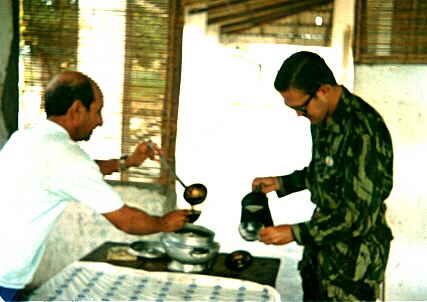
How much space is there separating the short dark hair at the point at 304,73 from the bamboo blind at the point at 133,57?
1.81 metres

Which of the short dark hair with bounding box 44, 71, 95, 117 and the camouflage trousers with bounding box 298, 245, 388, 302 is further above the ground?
the short dark hair with bounding box 44, 71, 95, 117

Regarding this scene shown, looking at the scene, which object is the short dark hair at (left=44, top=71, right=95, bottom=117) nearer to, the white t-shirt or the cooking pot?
the white t-shirt

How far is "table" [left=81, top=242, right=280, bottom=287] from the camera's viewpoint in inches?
125

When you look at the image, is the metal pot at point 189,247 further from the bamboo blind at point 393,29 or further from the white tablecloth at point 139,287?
the bamboo blind at point 393,29

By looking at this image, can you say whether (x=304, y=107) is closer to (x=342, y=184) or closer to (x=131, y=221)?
(x=342, y=184)

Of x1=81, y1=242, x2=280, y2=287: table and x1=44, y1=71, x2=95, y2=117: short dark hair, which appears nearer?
x1=44, y1=71, x2=95, y2=117: short dark hair

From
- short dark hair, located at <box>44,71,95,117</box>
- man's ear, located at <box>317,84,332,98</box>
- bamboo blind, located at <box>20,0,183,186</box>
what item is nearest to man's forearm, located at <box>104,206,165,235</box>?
short dark hair, located at <box>44,71,95,117</box>

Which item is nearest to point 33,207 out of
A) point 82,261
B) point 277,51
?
point 82,261

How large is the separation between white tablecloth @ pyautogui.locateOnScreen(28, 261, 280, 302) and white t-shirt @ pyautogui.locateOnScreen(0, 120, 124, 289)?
0.70ft

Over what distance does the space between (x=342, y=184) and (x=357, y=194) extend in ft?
0.38

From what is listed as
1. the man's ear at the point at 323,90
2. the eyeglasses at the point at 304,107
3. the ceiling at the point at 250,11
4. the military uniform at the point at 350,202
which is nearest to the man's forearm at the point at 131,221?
the military uniform at the point at 350,202

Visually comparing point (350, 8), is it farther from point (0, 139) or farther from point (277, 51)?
point (0, 139)

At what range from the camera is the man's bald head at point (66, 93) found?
9.69 feet

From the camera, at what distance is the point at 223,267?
3.33 meters
